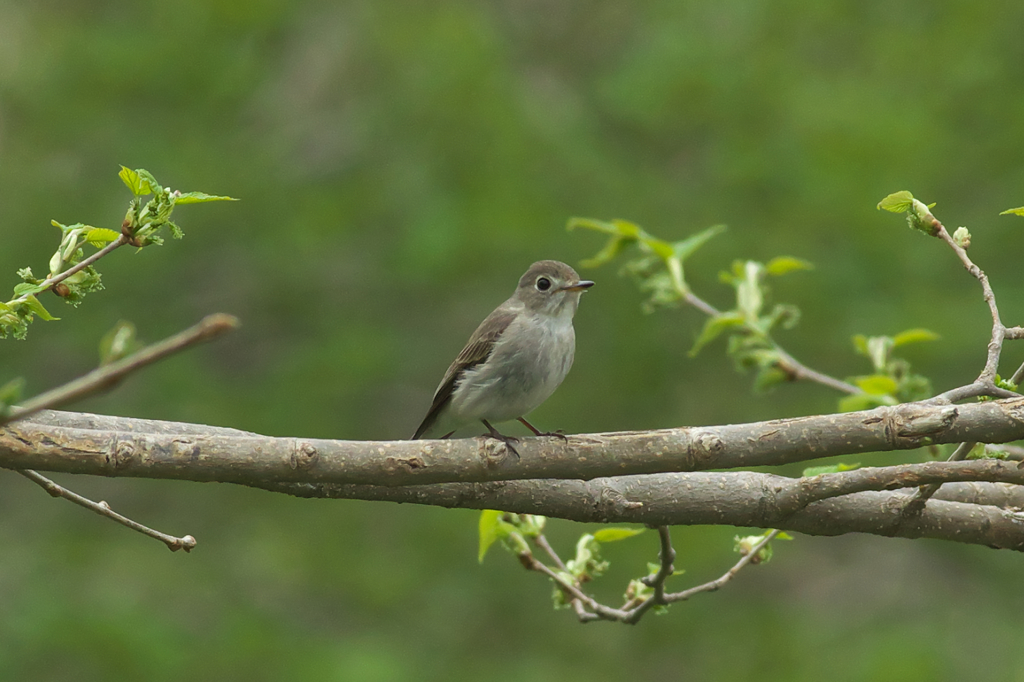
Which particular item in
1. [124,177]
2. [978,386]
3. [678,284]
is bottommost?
[978,386]

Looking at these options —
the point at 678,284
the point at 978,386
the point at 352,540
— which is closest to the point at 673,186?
the point at 352,540

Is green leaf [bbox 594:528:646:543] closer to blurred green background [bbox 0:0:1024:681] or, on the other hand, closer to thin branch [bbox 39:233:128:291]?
thin branch [bbox 39:233:128:291]

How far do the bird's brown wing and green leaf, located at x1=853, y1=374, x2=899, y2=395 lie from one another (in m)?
1.51

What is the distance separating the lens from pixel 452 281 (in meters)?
9.72

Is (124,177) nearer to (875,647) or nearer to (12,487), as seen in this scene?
(875,647)

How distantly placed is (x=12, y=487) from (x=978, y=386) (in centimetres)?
992

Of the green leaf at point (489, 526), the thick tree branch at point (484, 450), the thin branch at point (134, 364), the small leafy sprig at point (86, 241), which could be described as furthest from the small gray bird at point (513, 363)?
the thin branch at point (134, 364)

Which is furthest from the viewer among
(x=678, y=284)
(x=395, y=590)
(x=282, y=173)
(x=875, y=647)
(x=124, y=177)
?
(x=282, y=173)

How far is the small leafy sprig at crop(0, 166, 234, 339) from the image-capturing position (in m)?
2.56

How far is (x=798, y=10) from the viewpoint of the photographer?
1034 cm

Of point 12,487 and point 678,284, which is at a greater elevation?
point 12,487

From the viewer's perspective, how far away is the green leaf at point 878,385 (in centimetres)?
391

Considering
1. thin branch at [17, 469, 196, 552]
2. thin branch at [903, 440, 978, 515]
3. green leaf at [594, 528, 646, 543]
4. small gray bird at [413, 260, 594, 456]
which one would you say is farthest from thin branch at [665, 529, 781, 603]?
thin branch at [17, 469, 196, 552]

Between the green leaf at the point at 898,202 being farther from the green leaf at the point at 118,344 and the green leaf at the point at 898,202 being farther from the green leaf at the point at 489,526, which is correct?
the green leaf at the point at 118,344
